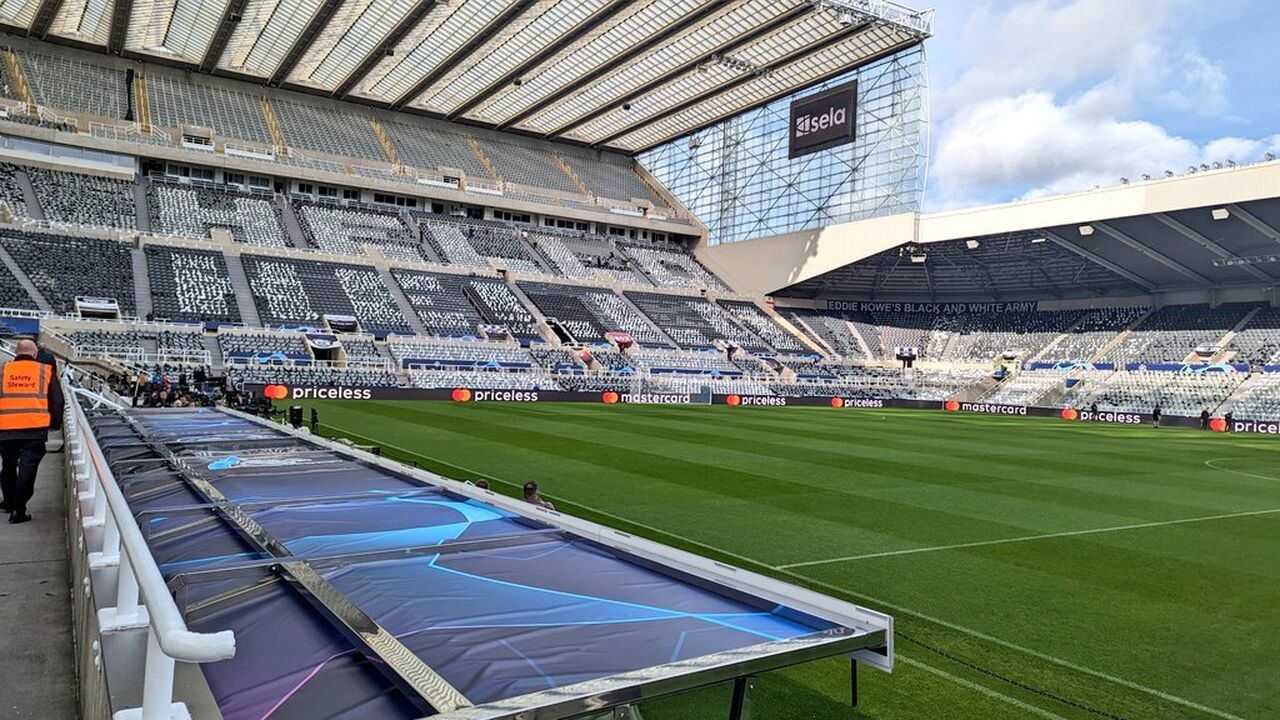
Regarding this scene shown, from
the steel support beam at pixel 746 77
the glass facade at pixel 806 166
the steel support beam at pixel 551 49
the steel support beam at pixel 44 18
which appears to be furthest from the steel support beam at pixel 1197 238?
the steel support beam at pixel 44 18

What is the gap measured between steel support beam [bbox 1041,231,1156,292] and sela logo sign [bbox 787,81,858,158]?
1410 cm

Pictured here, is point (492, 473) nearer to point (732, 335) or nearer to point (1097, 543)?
point (1097, 543)

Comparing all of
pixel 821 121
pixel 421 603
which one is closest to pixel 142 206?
pixel 821 121

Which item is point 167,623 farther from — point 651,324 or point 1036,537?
point 651,324

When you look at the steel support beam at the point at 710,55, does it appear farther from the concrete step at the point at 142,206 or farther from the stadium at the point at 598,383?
the concrete step at the point at 142,206

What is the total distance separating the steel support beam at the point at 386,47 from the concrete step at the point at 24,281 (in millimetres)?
23252

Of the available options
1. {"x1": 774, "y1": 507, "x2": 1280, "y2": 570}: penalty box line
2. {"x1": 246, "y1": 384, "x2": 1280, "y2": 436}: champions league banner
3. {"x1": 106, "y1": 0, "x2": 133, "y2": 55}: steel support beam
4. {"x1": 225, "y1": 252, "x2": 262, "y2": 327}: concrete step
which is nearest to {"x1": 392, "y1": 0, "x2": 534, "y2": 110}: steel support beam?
{"x1": 106, "y1": 0, "x2": 133, "y2": 55}: steel support beam

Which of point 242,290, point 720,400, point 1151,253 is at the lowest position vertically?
point 720,400

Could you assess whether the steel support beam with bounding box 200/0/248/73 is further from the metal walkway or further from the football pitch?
the metal walkway

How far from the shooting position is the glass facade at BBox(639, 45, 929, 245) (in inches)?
2181

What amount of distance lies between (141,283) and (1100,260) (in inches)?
2271

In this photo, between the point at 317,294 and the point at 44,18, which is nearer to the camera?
the point at 317,294

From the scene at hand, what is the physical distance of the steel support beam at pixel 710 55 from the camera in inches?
1879

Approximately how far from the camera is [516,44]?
50.9m
